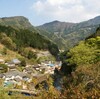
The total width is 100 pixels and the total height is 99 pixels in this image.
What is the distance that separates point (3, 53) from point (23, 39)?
20574mm

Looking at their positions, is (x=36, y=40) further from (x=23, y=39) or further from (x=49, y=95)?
(x=49, y=95)

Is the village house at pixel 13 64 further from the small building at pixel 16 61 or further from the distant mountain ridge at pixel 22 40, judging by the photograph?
the distant mountain ridge at pixel 22 40

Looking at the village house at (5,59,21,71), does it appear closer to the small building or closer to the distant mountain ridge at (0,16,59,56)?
the small building

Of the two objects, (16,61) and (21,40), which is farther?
(21,40)

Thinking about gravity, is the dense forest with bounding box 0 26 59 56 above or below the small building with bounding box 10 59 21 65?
above

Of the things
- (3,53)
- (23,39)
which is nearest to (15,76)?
(3,53)

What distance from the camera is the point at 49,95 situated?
8.36 meters

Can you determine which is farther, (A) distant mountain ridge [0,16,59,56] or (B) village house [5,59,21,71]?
(A) distant mountain ridge [0,16,59,56]

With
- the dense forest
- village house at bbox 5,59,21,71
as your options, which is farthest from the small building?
the dense forest

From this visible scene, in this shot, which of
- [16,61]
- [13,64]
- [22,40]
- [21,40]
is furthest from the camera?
[22,40]

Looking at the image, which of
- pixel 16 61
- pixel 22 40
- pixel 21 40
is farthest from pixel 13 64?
pixel 22 40

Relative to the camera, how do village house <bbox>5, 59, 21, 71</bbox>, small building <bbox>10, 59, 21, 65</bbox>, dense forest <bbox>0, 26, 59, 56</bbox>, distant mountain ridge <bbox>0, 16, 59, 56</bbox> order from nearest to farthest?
village house <bbox>5, 59, 21, 71</bbox>, small building <bbox>10, 59, 21, 65</bbox>, dense forest <bbox>0, 26, 59, 56</bbox>, distant mountain ridge <bbox>0, 16, 59, 56</bbox>

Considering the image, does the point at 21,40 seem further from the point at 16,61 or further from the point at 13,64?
the point at 13,64

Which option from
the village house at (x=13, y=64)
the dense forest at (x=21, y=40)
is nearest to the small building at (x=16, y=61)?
the village house at (x=13, y=64)
